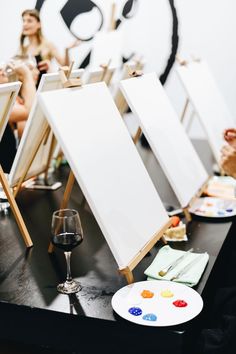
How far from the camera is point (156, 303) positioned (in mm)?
1273

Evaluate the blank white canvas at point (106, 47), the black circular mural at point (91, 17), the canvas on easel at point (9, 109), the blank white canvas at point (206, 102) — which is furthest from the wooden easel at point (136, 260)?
the black circular mural at point (91, 17)

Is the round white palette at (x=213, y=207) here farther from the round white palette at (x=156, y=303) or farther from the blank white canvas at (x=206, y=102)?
the round white palette at (x=156, y=303)

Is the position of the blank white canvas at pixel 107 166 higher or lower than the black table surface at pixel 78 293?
higher

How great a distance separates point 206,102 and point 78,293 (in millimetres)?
1727

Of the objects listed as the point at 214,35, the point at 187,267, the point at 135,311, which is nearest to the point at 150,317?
the point at 135,311

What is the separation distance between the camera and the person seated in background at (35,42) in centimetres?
456

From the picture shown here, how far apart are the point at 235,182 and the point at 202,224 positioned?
63cm

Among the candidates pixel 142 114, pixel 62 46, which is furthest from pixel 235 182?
pixel 62 46

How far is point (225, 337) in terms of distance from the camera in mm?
1258

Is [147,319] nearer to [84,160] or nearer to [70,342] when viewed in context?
[70,342]

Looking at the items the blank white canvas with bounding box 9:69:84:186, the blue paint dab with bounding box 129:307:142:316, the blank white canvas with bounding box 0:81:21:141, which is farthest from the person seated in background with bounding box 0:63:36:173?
the blue paint dab with bounding box 129:307:142:316

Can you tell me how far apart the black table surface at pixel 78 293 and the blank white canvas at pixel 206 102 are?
2.69ft

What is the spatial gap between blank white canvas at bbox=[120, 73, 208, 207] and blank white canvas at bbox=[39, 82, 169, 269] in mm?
237

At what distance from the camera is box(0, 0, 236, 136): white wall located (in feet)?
14.3
